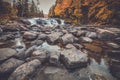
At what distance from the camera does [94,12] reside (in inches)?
1166

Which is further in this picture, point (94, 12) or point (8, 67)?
point (94, 12)

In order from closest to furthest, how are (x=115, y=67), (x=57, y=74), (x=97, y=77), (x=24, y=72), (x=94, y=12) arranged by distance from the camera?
(x=24, y=72)
(x=97, y=77)
(x=57, y=74)
(x=115, y=67)
(x=94, y=12)

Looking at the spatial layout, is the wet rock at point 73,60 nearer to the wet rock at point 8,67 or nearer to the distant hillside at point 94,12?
the wet rock at point 8,67

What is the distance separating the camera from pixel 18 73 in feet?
15.3

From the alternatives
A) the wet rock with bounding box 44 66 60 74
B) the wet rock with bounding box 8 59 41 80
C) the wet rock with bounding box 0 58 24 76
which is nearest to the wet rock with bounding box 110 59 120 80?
the wet rock with bounding box 44 66 60 74

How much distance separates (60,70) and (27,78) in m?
1.50

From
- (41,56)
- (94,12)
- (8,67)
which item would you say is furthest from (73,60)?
(94,12)

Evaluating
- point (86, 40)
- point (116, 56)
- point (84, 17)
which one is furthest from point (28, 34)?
point (84, 17)

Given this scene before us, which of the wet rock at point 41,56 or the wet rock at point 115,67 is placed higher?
the wet rock at point 41,56

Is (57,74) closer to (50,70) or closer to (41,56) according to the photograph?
(50,70)

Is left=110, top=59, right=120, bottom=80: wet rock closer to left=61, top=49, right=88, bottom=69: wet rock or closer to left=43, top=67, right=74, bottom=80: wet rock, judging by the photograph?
left=61, top=49, right=88, bottom=69: wet rock

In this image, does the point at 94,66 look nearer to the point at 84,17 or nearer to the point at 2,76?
the point at 2,76

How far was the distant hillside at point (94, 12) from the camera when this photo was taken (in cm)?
2525

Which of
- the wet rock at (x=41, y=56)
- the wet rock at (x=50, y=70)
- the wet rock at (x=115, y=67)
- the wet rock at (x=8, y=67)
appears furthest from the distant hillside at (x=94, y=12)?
the wet rock at (x=8, y=67)
